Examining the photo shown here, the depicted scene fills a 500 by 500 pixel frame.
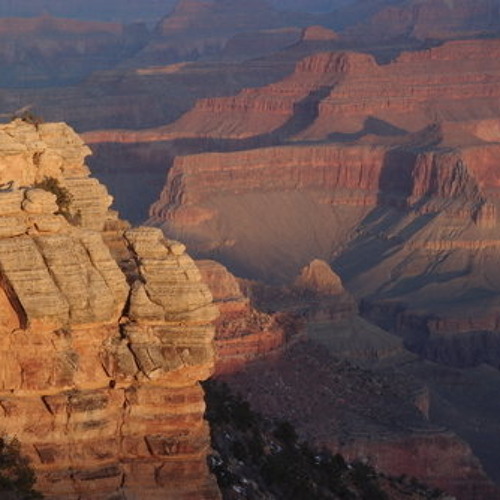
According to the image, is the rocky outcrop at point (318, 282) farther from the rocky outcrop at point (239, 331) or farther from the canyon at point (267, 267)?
the rocky outcrop at point (239, 331)

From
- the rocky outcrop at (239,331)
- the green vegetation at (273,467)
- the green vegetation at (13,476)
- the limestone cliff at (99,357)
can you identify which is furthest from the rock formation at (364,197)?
the green vegetation at (13,476)

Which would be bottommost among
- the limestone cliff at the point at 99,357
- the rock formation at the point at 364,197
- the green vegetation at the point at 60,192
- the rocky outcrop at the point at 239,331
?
the rock formation at the point at 364,197


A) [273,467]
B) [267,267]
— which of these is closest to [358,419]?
[273,467]

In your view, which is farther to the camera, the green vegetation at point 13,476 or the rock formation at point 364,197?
the rock formation at point 364,197

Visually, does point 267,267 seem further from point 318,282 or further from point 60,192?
point 60,192

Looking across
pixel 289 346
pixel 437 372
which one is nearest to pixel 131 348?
pixel 289 346

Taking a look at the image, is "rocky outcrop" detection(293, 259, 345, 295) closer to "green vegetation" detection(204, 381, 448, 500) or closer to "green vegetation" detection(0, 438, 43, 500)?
"green vegetation" detection(204, 381, 448, 500)

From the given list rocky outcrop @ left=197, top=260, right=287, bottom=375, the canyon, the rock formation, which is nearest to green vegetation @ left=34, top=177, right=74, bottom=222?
the canyon

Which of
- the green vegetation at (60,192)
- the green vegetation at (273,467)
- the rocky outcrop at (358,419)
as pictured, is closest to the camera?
the green vegetation at (60,192)
